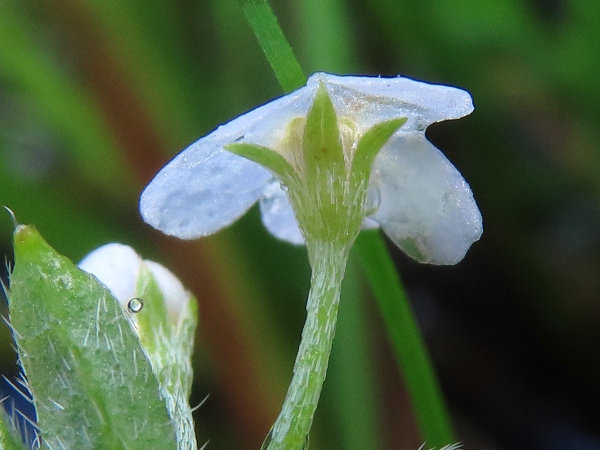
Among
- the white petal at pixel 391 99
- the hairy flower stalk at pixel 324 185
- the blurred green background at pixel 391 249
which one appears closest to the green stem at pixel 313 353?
the hairy flower stalk at pixel 324 185

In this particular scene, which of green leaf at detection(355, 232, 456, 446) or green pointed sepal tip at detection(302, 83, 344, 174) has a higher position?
green pointed sepal tip at detection(302, 83, 344, 174)

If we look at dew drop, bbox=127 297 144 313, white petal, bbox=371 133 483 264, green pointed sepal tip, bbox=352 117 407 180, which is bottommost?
white petal, bbox=371 133 483 264

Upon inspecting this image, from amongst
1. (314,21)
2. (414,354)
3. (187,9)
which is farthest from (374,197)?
(187,9)

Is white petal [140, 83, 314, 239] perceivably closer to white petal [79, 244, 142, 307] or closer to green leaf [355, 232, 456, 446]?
white petal [79, 244, 142, 307]

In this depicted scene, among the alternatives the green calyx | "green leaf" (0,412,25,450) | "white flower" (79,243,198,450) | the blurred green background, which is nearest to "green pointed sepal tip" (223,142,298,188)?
the green calyx

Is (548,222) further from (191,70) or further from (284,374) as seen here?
(191,70)

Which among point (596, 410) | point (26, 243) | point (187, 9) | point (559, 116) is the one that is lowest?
point (596, 410)

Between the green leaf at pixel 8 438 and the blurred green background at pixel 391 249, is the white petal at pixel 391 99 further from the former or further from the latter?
the blurred green background at pixel 391 249
